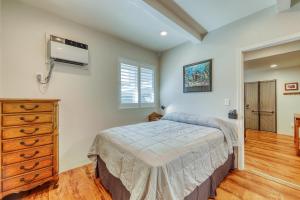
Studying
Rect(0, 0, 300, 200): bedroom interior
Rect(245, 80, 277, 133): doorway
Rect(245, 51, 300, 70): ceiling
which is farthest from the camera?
Rect(245, 80, 277, 133): doorway

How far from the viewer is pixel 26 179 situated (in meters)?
1.77

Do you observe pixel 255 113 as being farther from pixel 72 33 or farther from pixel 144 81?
pixel 72 33

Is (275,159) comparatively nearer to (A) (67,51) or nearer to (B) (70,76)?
(B) (70,76)

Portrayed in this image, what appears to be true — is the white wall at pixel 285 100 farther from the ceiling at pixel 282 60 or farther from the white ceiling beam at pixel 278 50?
the white ceiling beam at pixel 278 50

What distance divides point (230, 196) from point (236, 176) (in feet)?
1.98

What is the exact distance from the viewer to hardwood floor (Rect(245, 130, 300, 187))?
234cm

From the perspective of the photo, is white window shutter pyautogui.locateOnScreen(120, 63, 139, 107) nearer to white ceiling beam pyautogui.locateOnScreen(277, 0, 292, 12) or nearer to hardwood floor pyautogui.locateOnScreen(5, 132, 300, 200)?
hardwood floor pyautogui.locateOnScreen(5, 132, 300, 200)

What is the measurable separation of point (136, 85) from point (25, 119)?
89.9 inches

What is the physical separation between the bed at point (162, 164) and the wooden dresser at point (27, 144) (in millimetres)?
589

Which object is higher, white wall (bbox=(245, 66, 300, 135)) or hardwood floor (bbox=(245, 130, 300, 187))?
white wall (bbox=(245, 66, 300, 135))

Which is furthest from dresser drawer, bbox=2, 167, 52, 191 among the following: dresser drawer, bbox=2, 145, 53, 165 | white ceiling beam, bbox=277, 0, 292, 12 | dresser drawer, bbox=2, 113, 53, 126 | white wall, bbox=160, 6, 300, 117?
white ceiling beam, bbox=277, 0, 292, 12

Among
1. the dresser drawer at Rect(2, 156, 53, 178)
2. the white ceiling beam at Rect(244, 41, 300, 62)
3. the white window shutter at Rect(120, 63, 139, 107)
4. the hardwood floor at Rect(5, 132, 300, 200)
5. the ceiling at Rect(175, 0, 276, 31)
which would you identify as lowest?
the hardwood floor at Rect(5, 132, 300, 200)

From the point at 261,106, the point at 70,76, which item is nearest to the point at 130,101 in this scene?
the point at 70,76

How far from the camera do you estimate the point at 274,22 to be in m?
2.13
